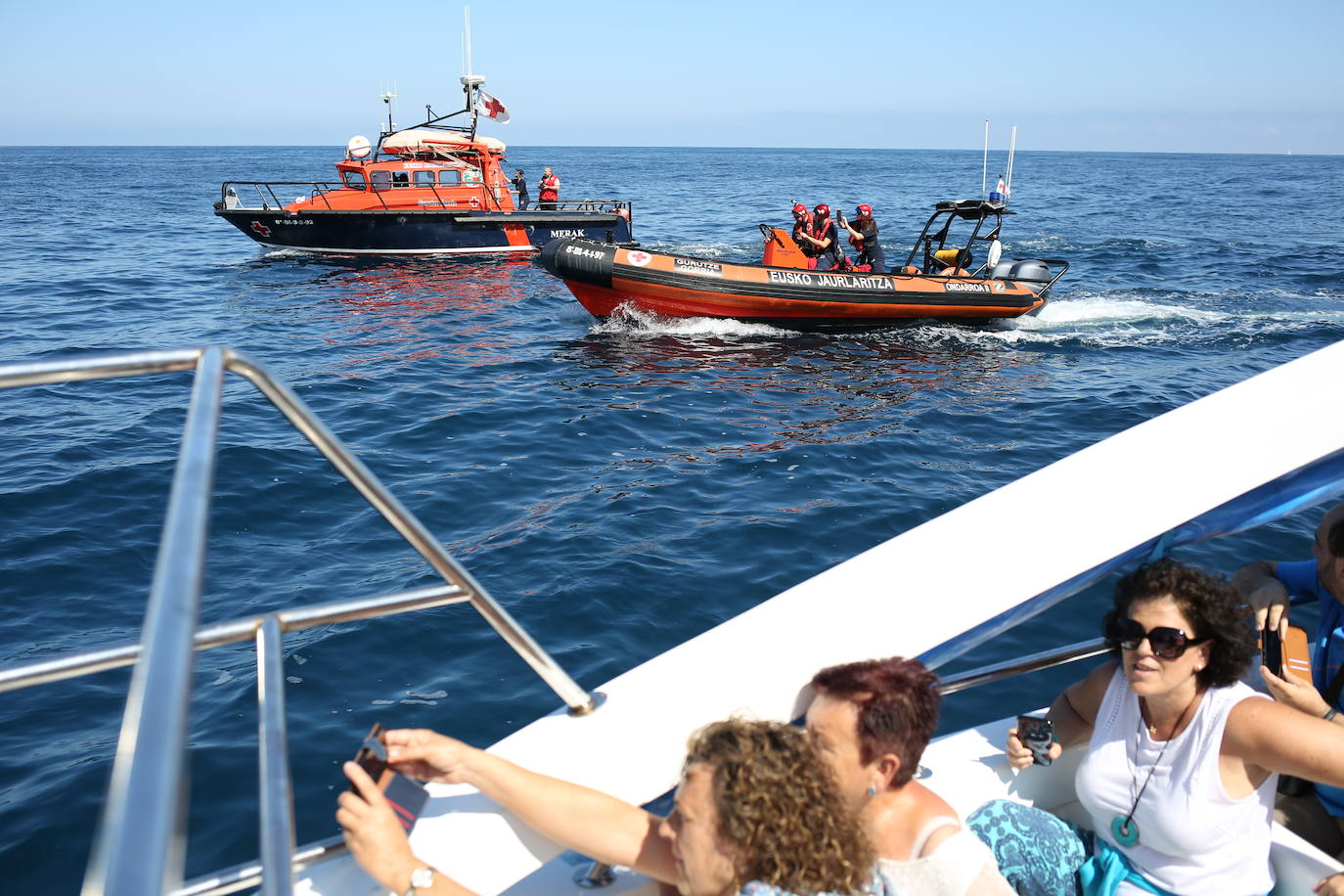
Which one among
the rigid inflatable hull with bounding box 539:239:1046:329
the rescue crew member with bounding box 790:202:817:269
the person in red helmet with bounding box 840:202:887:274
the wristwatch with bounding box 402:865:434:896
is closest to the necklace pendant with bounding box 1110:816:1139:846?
the wristwatch with bounding box 402:865:434:896

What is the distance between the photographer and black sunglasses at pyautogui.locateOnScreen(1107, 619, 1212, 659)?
2047 millimetres

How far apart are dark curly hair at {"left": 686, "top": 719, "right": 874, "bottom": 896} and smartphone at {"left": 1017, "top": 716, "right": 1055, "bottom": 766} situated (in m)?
1.13

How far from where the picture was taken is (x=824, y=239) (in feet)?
41.8

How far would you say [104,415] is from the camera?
916cm

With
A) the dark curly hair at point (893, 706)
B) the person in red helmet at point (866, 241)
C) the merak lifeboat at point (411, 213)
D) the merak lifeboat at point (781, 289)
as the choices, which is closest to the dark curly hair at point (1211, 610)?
the dark curly hair at point (893, 706)

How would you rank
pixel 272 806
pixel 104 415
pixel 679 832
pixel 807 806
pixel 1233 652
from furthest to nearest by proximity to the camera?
pixel 104 415 → pixel 1233 652 → pixel 679 832 → pixel 807 806 → pixel 272 806

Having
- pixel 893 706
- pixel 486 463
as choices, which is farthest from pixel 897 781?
pixel 486 463

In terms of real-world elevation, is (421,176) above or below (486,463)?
above

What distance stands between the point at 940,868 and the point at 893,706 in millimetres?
283

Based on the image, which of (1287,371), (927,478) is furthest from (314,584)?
(1287,371)

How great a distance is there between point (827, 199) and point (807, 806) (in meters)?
41.4

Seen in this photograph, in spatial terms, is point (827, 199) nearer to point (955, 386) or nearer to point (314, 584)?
point (955, 386)

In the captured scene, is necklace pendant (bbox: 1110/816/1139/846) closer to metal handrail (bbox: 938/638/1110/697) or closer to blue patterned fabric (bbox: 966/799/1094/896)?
blue patterned fabric (bbox: 966/799/1094/896)

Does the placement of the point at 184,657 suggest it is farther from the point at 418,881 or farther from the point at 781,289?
the point at 781,289
